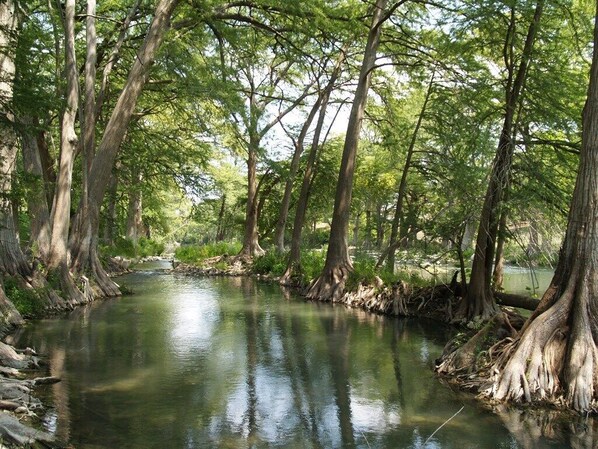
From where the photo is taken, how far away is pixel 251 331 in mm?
12297

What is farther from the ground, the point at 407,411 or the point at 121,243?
the point at 121,243

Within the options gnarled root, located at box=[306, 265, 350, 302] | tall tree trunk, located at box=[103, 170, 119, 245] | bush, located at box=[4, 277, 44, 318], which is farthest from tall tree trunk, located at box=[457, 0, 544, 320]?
tall tree trunk, located at box=[103, 170, 119, 245]

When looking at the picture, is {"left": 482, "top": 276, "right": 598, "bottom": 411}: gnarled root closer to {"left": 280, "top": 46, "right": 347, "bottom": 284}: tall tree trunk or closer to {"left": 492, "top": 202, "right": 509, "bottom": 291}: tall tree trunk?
{"left": 492, "top": 202, "right": 509, "bottom": 291}: tall tree trunk

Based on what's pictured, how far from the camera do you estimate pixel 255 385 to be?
26.4 ft

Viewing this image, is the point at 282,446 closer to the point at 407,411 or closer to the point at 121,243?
the point at 407,411

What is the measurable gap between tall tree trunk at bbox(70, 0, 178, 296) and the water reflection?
2486 millimetres

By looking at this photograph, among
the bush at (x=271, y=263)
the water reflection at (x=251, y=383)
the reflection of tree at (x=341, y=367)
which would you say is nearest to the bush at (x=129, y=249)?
the bush at (x=271, y=263)

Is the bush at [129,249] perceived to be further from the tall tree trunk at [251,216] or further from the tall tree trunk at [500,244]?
the tall tree trunk at [500,244]

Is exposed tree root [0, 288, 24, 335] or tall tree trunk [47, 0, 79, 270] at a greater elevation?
tall tree trunk [47, 0, 79, 270]

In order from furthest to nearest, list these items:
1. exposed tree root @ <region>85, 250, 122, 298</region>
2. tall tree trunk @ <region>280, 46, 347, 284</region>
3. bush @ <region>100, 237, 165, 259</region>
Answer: bush @ <region>100, 237, 165, 259</region> → tall tree trunk @ <region>280, 46, 347, 284</region> → exposed tree root @ <region>85, 250, 122, 298</region>

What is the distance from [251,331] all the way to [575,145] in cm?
747

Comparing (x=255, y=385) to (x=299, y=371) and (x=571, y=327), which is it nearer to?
(x=299, y=371)

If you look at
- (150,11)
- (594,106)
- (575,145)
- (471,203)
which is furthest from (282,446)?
(150,11)

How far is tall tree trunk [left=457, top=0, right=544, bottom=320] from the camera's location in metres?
10.9
